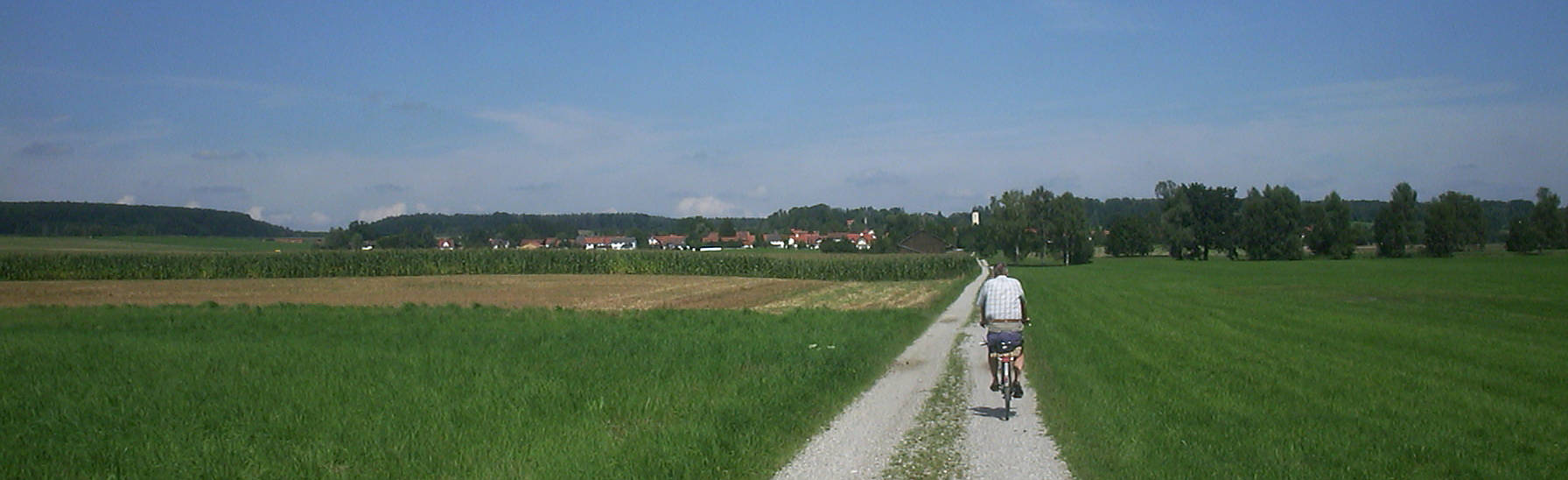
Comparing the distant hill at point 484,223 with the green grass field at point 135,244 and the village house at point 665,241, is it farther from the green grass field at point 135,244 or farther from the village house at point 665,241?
the green grass field at point 135,244

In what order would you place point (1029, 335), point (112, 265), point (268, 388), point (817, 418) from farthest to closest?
point (112, 265) → point (1029, 335) → point (268, 388) → point (817, 418)

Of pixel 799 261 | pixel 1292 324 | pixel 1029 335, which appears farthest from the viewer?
pixel 799 261

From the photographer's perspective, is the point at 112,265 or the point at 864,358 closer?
the point at 864,358

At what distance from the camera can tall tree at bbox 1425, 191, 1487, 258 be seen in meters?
115

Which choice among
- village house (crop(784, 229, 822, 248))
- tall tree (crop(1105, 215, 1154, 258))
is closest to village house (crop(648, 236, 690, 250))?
village house (crop(784, 229, 822, 248))

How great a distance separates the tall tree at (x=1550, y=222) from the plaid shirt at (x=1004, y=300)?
13393cm

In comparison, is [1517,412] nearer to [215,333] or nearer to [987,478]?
[987,478]

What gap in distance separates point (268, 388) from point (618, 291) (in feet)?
140

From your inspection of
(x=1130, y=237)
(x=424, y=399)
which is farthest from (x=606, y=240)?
(x=424, y=399)

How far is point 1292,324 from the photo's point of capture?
1029 inches

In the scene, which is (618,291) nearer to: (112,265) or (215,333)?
(215,333)

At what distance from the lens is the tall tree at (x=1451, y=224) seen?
11481 cm

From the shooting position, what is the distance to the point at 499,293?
5322 centimetres

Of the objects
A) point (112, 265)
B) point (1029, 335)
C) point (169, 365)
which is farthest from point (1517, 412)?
point (112, 265)
